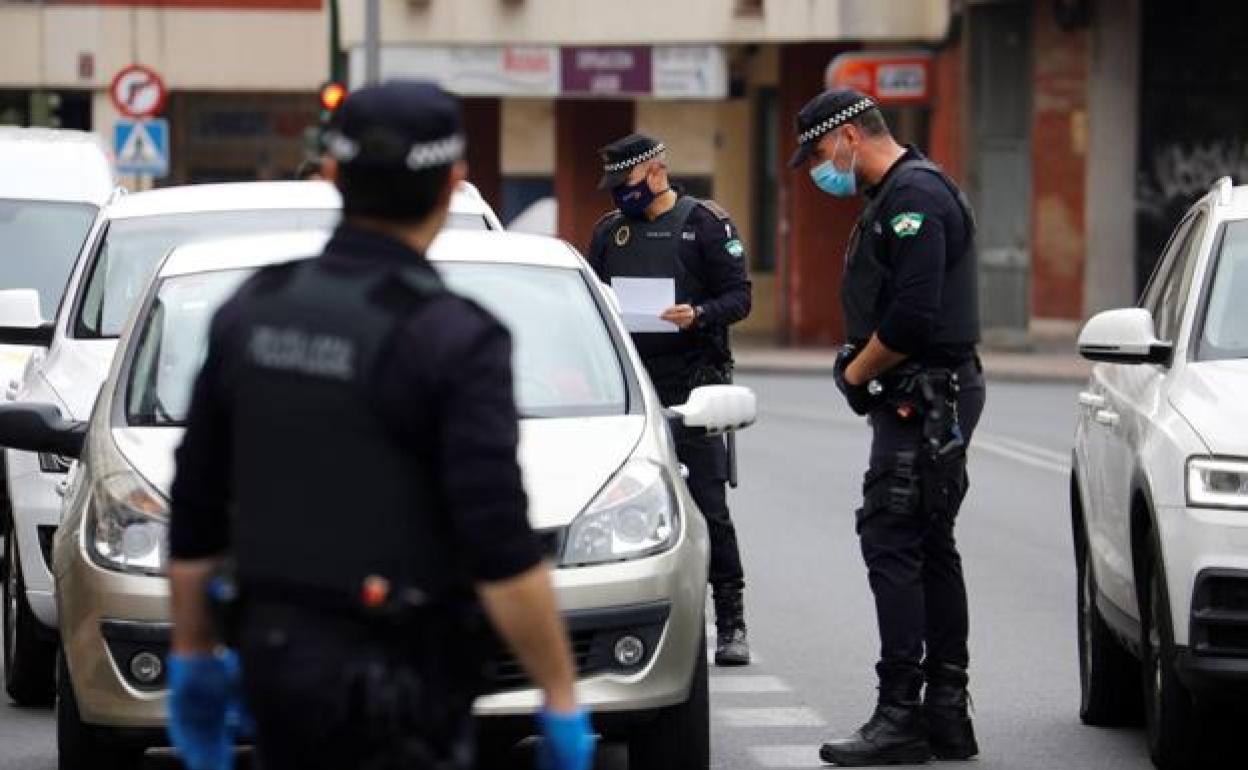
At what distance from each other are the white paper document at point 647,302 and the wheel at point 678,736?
10.3 feet

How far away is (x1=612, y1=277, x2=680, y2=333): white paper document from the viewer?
1184cm

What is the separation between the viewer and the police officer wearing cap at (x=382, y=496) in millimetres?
4898

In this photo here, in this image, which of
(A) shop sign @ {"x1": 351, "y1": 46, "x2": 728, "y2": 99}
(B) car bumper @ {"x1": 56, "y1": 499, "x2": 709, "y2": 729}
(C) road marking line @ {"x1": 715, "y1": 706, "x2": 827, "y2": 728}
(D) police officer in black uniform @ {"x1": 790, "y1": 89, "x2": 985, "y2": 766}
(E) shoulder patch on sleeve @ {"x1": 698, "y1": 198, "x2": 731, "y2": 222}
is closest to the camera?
(B) car bumper @ {"x1": 56, "y1": 499, "x2": 709, "y2": 729}

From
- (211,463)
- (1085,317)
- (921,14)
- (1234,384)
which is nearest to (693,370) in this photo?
(1234,384)

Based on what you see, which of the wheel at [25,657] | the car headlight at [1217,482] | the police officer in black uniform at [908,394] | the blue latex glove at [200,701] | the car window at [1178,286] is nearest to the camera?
the blue latex glove at [200,701]

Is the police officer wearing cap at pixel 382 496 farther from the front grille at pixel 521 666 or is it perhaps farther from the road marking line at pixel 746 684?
the road marking line at pixel 746 684

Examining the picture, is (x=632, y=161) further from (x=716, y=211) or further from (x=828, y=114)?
(x=828, y=114)

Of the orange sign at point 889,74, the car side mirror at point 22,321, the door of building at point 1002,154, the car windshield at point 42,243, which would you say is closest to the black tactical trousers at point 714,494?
the car side mirror at point 22,321

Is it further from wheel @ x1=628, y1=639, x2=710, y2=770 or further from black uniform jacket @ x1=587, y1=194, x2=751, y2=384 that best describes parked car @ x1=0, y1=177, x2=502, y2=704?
wheel @ x1=628, y1=639, x2=710, y2=770

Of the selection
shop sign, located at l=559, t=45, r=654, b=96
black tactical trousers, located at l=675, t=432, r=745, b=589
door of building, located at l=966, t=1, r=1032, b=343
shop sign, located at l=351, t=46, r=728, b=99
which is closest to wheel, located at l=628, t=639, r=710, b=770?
black tactical trousers, located at l=675, t=432, r=745, b=589

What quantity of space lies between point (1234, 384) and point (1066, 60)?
28044 millimetres

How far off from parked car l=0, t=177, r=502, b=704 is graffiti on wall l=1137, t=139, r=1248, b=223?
23950 mm

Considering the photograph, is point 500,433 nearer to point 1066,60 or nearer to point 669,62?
point 1066,60

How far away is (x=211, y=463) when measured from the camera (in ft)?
17.4
